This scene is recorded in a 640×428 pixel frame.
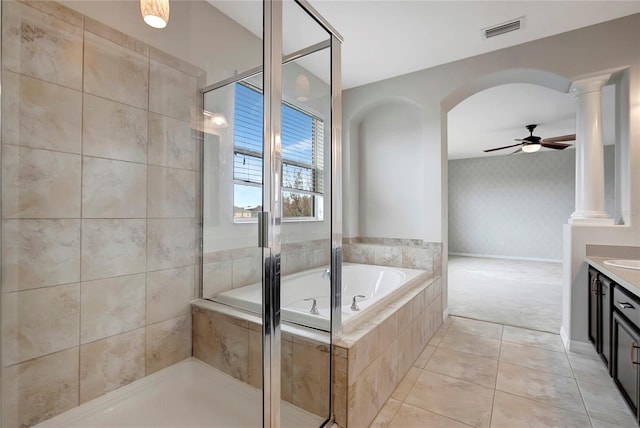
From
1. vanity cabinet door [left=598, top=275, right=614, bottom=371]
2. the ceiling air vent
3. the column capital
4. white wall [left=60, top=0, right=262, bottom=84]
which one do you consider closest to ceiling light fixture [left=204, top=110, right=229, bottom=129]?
white wall [left=60, top=0, right=262, bottom=84]

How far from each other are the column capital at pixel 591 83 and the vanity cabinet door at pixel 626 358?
1.79 meters

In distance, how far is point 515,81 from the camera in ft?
9.58

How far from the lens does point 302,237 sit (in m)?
1.82

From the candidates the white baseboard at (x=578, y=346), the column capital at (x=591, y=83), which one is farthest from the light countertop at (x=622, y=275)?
the column capital at (x=591, y=83)

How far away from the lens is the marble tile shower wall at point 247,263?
1.61 m

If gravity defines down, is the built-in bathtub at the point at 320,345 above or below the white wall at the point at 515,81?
below

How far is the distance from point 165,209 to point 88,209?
403 mm

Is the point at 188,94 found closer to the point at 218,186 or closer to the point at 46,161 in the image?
the point at 218,186

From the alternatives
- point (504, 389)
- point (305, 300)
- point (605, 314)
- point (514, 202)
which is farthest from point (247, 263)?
point (514, 202)

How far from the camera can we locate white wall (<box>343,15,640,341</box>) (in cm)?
226

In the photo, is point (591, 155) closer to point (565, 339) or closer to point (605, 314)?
point (605, 314)

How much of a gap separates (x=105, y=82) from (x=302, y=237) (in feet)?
4.44

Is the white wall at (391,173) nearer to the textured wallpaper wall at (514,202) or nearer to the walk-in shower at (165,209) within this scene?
the walk-in shower at (165,209)

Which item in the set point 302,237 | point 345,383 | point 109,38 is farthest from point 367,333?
point 109,38
